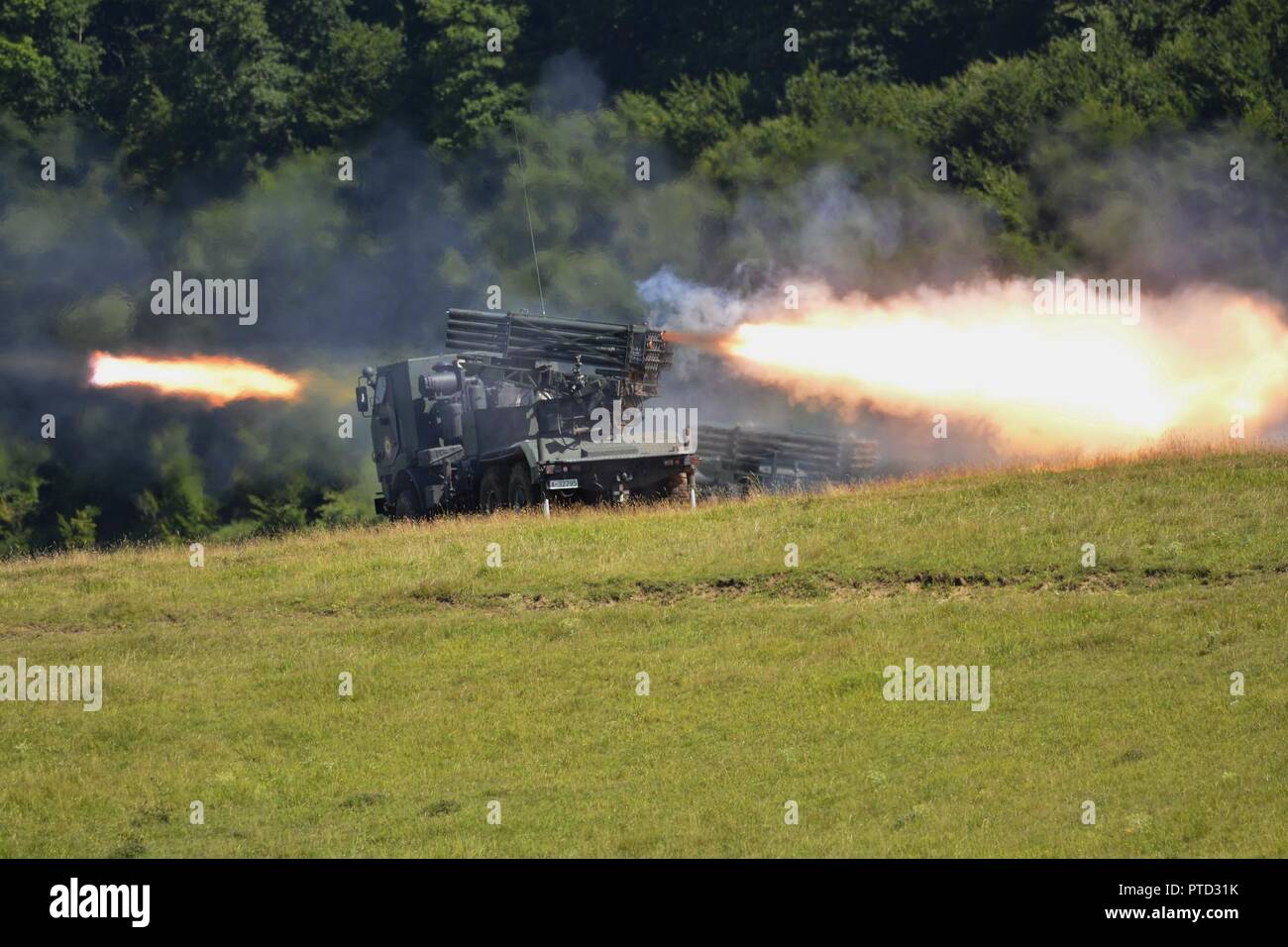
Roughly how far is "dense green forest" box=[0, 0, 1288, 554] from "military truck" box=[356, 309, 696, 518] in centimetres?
1292

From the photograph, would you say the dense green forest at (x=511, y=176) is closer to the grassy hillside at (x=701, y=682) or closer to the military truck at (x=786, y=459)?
the military truck at (x=786, y=459)

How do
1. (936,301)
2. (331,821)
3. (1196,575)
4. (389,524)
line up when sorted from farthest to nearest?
(936,301) → (389,524) → (1196,575) → (331,821)

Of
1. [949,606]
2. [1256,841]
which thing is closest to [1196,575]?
[949,606]

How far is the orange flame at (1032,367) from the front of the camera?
127 ft

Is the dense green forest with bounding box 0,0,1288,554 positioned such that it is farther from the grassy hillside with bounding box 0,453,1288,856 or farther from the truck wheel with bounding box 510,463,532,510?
the grassy hillside with bounding box 0,453,1288,856

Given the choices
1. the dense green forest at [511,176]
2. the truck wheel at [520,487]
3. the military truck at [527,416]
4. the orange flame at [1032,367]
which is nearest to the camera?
the military truck at [527,416]

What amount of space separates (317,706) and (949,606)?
7845 millimetres

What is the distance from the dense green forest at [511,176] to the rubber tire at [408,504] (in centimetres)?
1174

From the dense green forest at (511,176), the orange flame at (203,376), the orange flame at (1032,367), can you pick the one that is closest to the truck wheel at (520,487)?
the orange flame at (1032,367)

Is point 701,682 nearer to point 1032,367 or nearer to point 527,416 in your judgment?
point 527,416

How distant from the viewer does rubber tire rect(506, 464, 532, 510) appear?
35.0 m

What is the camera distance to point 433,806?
65.2 ft

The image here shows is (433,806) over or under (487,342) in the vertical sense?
under

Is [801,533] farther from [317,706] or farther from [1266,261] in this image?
[1266,261]
